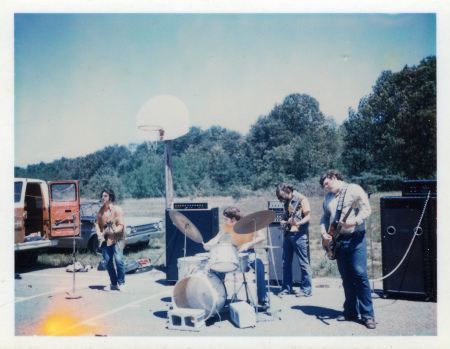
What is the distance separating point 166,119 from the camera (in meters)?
7.06

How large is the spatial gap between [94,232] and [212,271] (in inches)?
200

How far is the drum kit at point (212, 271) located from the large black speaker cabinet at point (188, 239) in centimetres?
156

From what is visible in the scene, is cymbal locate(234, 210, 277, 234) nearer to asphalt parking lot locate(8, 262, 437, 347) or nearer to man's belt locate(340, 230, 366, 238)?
asphalt parking lot locate(8, 262, 437, 347)

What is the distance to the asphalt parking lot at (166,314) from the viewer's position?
424cm

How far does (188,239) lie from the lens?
6.18m

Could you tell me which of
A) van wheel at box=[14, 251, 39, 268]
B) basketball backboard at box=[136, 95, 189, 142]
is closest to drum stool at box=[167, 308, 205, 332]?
basketball backboard at box=[136, 95, 189, 142]

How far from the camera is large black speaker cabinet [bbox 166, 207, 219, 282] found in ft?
20.2

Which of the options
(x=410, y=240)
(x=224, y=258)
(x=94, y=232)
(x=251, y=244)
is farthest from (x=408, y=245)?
(x=94, y=232)

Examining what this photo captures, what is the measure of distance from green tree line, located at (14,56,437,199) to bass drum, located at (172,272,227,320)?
6191 mm

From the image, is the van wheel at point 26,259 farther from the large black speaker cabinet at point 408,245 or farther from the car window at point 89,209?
the large black speaker cabinet at point 408,245
